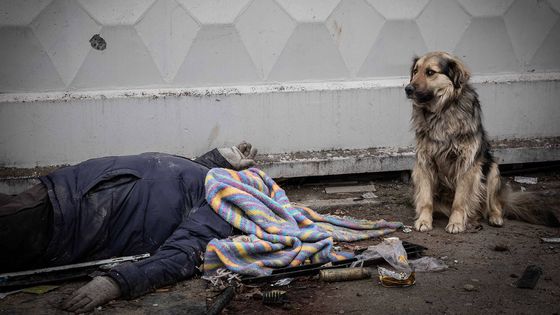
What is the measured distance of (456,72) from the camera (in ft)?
13.9

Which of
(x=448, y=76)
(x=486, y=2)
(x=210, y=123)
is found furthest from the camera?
(x=486, y=2)

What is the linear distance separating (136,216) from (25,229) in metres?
0.61

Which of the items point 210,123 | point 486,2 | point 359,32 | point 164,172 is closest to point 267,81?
point 210,123

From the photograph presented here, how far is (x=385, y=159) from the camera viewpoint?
A: 5207 mm

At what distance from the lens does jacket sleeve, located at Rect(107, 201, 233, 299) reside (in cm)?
304

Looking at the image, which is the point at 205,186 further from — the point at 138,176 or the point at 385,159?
the point at 385,159

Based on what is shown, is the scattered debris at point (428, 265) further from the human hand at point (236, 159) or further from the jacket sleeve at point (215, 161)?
the jacket sleeve at point (215, 161)

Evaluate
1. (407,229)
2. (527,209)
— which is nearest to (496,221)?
(527,209)

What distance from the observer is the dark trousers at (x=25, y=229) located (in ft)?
10.1

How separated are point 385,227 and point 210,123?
69.8 inches

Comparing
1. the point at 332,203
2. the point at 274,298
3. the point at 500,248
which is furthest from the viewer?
the point at 332,203

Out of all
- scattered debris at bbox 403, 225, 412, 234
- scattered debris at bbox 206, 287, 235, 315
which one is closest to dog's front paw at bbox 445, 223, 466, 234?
scattered debris at bbox 403, 225, 412, 234

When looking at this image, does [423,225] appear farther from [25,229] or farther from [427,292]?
[25,229]

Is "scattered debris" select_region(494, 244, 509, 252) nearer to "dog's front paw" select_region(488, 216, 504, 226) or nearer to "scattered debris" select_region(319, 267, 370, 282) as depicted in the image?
"dog's front paw" select_region(488, 216, 504, 226)
